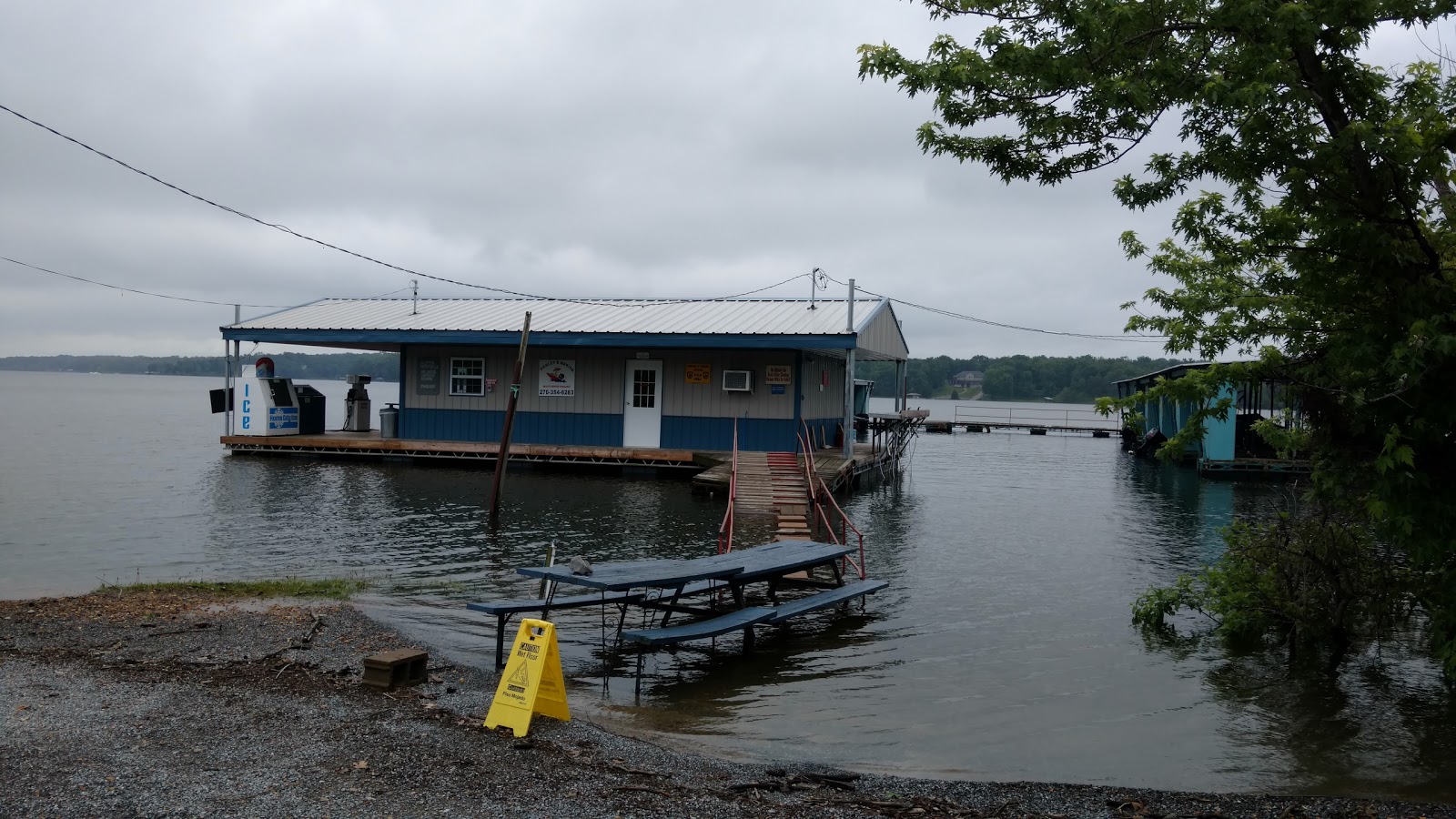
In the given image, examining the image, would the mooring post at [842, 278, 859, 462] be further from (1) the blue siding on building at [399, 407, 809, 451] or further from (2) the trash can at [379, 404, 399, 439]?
(2) the trash can at [379, 404, 399, 439]

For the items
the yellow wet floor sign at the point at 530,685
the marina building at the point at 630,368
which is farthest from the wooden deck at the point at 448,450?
the yellow wet floor sign at the point at 530,685

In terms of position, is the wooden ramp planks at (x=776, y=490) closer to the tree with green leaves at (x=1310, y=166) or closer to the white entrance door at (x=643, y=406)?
the white entrance door at (x=643, y=406)

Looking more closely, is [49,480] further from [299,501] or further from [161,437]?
[161,437]

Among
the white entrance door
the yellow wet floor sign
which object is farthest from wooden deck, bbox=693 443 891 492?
the yellow wet floor sign

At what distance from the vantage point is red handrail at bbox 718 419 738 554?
44.6 feet

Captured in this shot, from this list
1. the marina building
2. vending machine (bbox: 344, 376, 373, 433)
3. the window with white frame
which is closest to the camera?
the marina building

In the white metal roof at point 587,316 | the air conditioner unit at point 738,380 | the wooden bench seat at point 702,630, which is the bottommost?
the wooden bench seat at point 702,630

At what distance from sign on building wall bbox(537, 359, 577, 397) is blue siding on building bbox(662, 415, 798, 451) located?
267 cm

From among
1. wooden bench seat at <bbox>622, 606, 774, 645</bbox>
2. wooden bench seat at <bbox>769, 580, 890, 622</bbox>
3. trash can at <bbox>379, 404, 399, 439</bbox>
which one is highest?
trash can at <bbox>379, 404, 399, 439</bbox>

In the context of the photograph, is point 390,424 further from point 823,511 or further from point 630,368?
point 823,511

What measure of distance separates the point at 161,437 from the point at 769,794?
140ft

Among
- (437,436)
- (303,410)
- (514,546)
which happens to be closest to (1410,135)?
(514,546)

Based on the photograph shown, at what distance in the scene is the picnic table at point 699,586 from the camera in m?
8.42

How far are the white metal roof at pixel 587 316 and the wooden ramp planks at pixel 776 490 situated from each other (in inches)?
123
